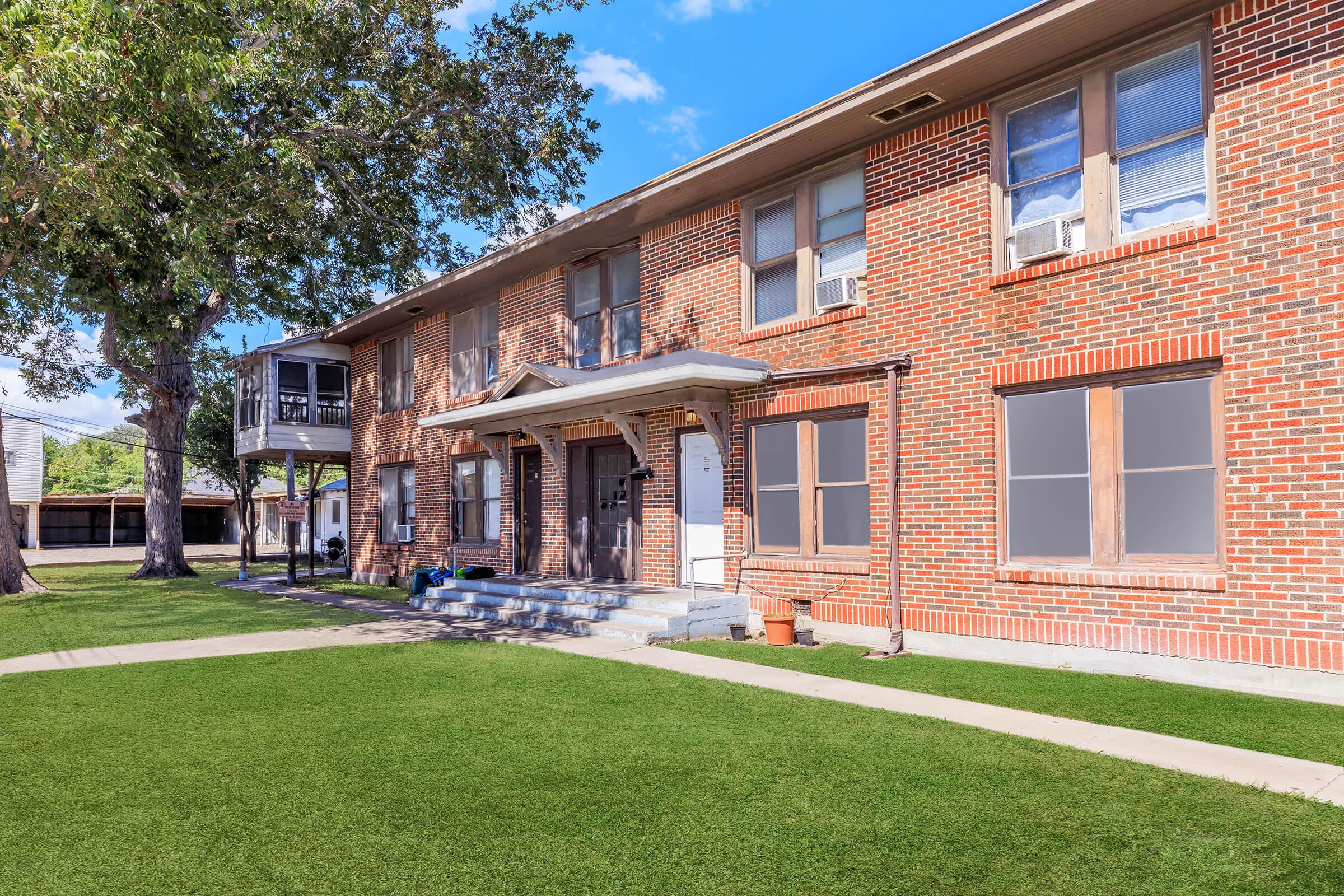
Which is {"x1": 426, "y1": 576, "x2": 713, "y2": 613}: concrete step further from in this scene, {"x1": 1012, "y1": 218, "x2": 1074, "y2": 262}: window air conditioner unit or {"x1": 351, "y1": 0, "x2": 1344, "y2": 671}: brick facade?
{"x1": 1012, "y1": 218, "x2": 1074, "y2": 262}: window air conditioner unit

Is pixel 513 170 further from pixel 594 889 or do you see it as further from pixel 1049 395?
pixel 594 889

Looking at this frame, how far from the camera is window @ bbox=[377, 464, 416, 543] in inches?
790

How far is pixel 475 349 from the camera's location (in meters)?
17.9

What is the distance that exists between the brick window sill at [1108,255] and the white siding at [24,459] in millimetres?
46921

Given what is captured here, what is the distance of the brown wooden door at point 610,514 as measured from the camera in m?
14.2

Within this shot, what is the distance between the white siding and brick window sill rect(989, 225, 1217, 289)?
46.9 metres

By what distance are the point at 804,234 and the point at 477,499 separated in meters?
9.05

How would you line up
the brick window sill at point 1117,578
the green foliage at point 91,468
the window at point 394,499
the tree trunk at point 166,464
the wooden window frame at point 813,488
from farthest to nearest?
the green foliage at point 91,468, the tree trunk at point 166,464, the window at point 394,499, the wooden window frame at point 813,488, the brick window sill at point 1117,578

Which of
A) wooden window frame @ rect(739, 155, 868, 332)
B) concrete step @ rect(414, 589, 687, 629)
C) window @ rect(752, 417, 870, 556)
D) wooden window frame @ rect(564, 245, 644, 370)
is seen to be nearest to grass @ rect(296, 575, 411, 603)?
concrete step @ rect(414, 589, 687, 629)

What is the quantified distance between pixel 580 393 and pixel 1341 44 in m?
8.83

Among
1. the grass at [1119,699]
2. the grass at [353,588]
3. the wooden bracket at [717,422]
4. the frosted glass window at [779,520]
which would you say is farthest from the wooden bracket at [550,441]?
the grass at [1119,699]

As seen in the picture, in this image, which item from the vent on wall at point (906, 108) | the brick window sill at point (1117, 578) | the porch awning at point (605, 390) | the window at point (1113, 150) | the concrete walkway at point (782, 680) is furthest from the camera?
the porch awning at point (605, 390)

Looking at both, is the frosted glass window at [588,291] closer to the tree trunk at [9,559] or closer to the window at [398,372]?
the window at [398,372]

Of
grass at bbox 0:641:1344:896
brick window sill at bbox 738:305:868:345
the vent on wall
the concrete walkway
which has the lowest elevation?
the concrete walkway
